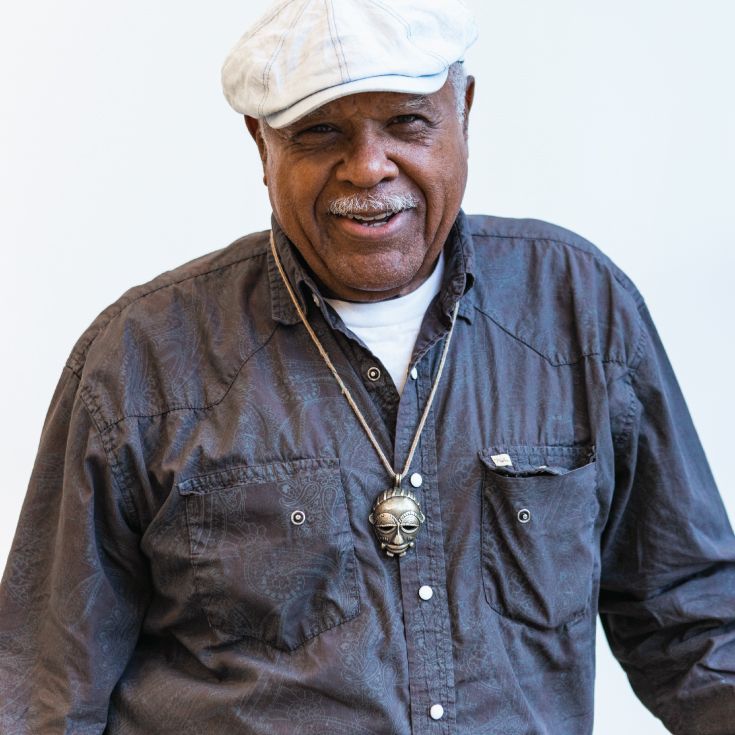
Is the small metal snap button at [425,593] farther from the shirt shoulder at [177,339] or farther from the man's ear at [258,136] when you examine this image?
the man's ear at [258,136]

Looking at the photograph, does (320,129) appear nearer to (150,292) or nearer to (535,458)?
(150,292)

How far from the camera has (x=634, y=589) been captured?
1581mm

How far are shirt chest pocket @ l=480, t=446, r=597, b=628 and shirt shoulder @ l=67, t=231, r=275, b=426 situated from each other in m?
0.36

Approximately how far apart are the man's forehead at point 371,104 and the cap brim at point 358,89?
0.05 feet

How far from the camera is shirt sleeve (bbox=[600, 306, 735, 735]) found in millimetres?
1515

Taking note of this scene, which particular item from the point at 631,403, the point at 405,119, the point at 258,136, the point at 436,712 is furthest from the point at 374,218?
the point at 436,712

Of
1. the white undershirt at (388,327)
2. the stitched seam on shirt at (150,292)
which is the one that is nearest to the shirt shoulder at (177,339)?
the stitched seam on shirt at (150,292)

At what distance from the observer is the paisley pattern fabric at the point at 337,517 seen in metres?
1.39

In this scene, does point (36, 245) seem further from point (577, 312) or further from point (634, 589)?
point (634, 589)

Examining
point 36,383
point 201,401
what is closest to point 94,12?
point 36,383

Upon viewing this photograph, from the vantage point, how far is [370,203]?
133cm

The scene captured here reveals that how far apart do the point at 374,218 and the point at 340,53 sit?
0.68 feet

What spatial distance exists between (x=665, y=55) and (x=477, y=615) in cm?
113

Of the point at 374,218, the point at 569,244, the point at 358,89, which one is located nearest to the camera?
the point at 358,89
